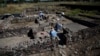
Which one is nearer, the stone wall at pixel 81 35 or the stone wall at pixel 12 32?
the stone wall at pixel 81 35

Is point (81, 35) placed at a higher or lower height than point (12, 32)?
higher

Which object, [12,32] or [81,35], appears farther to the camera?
[12,32]

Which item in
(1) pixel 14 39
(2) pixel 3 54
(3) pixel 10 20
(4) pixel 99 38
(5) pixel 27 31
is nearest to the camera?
(2) pixel 3 54

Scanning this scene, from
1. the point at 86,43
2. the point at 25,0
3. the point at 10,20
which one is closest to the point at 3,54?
the point at 86,43

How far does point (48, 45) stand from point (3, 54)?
2589 millimetres

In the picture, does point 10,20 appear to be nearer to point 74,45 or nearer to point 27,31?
point 27,31

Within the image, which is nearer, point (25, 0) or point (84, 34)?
point (84, 34)

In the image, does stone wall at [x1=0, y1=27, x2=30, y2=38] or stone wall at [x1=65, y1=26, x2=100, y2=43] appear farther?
stone wall at [x1=0, y1=27, x2=30, y2=38]

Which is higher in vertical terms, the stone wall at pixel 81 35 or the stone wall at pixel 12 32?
the stone wall at pixel 81 35

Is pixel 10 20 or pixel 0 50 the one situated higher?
pixel 0 50

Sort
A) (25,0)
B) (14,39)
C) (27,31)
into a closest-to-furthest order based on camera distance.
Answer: (14,39), (27,31), (25,0)

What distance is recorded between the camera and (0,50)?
9.16 m

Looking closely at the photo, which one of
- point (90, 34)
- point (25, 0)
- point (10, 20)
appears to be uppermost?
point (90, 34)

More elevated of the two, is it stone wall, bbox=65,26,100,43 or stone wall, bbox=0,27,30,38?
stone wall, bbox=65,26,100,43
